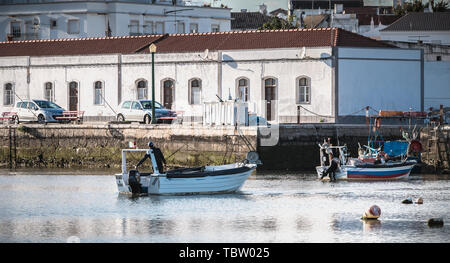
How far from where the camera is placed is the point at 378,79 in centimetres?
5781

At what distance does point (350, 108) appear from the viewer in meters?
57.2

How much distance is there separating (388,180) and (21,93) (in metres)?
27.7

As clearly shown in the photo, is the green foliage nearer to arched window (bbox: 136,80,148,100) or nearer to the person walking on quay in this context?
arched window (bbox: 136,80,148,100)

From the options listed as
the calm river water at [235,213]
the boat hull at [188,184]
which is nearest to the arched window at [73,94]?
the calm river water at [235,213]

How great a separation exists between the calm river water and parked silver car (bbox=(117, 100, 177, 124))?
32.2 feet

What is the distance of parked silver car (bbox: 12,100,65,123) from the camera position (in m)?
58.2

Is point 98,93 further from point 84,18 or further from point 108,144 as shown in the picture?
point 84,18

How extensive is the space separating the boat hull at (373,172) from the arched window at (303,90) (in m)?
12.2

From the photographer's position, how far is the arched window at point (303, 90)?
190 ft

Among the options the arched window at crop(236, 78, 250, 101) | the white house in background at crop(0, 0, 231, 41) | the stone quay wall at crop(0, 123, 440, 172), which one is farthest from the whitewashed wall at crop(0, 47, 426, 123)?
the white house in background at crop(0, 0, 231, 41)

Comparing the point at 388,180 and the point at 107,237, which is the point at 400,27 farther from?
the point at 107,237

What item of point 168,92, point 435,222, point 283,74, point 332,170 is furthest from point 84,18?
point 435,222

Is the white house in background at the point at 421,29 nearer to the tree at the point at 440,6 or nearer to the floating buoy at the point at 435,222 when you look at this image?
the tree at the point at 440,6

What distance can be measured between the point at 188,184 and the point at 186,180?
7.4 inches
